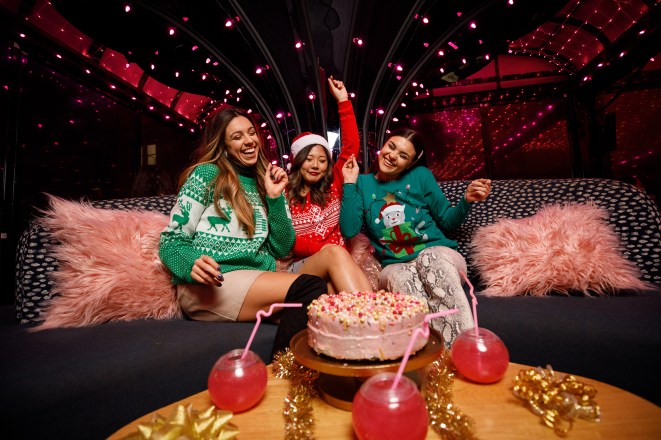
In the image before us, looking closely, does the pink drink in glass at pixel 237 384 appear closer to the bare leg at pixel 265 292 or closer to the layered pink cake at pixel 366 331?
the layered pink cake at pixel 366 331

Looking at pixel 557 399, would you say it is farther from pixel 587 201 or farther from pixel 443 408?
pixel 587 201

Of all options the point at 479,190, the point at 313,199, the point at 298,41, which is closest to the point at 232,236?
the point at 313,199

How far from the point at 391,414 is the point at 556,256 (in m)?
1.54

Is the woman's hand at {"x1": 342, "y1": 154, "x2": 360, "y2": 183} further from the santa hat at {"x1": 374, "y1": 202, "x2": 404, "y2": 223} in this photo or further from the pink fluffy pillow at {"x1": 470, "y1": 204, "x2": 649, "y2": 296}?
the pink fluffy pillow at {"x1": 470, "y1": 204, "x2": 649, "y2": 296}

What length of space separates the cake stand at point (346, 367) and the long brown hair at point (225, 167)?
2.86 ft

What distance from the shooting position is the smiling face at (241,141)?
71.2 inches

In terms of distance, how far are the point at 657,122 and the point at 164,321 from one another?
7.86 meters

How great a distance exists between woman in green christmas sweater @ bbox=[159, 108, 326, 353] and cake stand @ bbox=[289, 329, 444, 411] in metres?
0.39

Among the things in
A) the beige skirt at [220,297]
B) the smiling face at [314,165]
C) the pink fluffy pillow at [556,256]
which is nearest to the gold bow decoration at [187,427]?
the beige skirt at [220,297]

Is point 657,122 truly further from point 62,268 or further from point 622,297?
point 62,268

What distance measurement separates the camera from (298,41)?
126 inches

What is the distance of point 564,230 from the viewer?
172 centimetres

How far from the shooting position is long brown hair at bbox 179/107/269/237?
164 centimetres

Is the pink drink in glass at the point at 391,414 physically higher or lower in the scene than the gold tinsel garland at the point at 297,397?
higher
